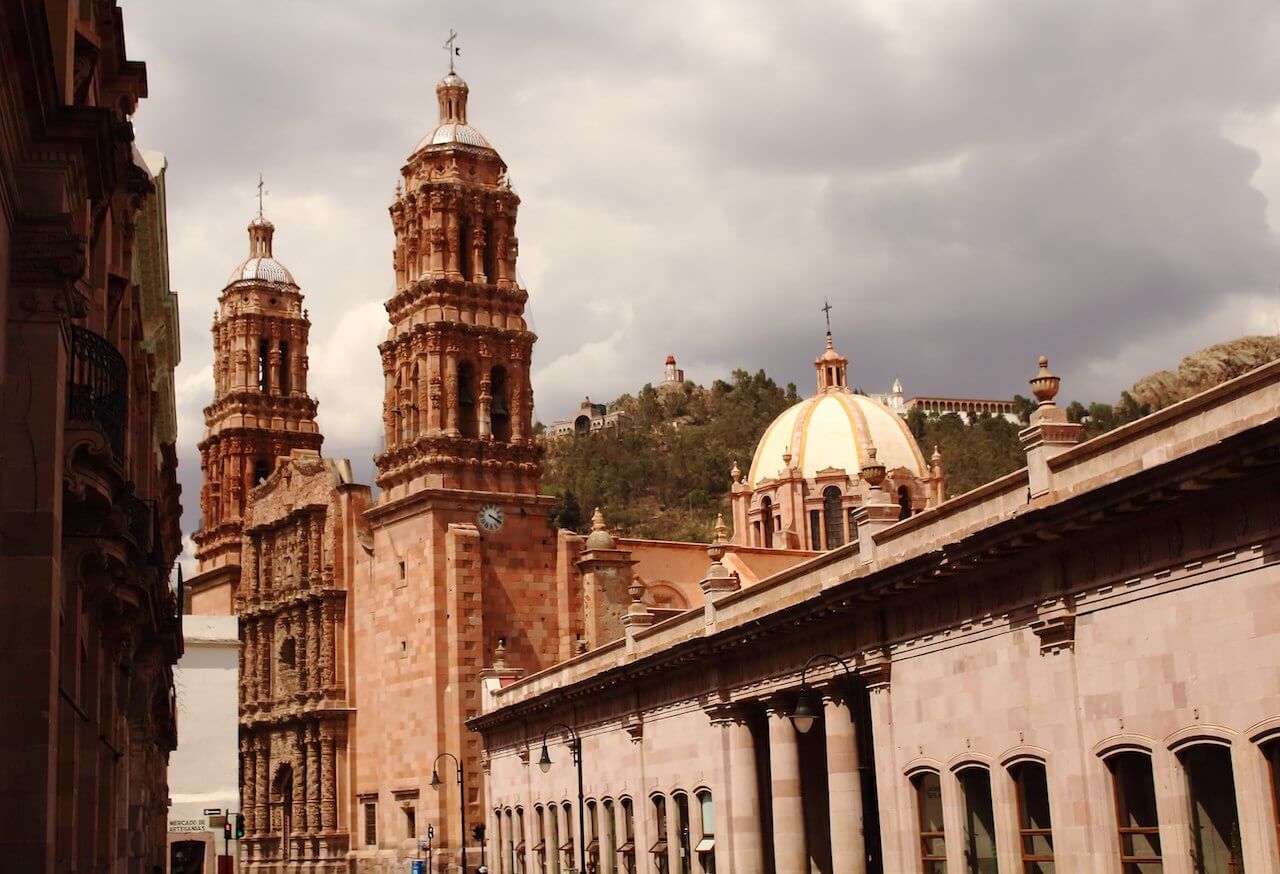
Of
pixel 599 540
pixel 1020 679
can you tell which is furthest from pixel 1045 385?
pixel 599 540

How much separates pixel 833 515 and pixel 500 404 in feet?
65.0

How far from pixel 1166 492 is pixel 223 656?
166 feet

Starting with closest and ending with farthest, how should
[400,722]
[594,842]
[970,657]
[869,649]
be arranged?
[970,657] → [869,649] → [594,842] → [400,722]

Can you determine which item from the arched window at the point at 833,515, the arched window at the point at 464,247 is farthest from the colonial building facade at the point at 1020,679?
the arched window at the point at 833,515

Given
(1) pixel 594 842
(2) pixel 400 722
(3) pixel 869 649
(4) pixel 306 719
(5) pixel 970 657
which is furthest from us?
(4) pixel 306 719

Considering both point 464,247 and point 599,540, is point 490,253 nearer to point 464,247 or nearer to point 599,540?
point 464,247

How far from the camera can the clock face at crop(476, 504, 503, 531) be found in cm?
6412

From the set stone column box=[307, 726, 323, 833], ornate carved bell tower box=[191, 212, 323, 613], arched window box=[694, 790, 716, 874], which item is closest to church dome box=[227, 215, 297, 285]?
ornate carved bell tower box=[191, 212, 323, 613]

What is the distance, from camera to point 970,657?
27.4m

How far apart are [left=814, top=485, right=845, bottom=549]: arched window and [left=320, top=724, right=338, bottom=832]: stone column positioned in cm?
2524

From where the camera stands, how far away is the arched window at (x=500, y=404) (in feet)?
218

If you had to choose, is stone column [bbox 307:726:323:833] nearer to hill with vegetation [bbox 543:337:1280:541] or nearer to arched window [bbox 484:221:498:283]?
arched window [bbox 484:221:498:283]

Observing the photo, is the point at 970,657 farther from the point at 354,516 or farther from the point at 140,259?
the point at 354,516

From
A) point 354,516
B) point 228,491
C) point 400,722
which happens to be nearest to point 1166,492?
point 400,722
